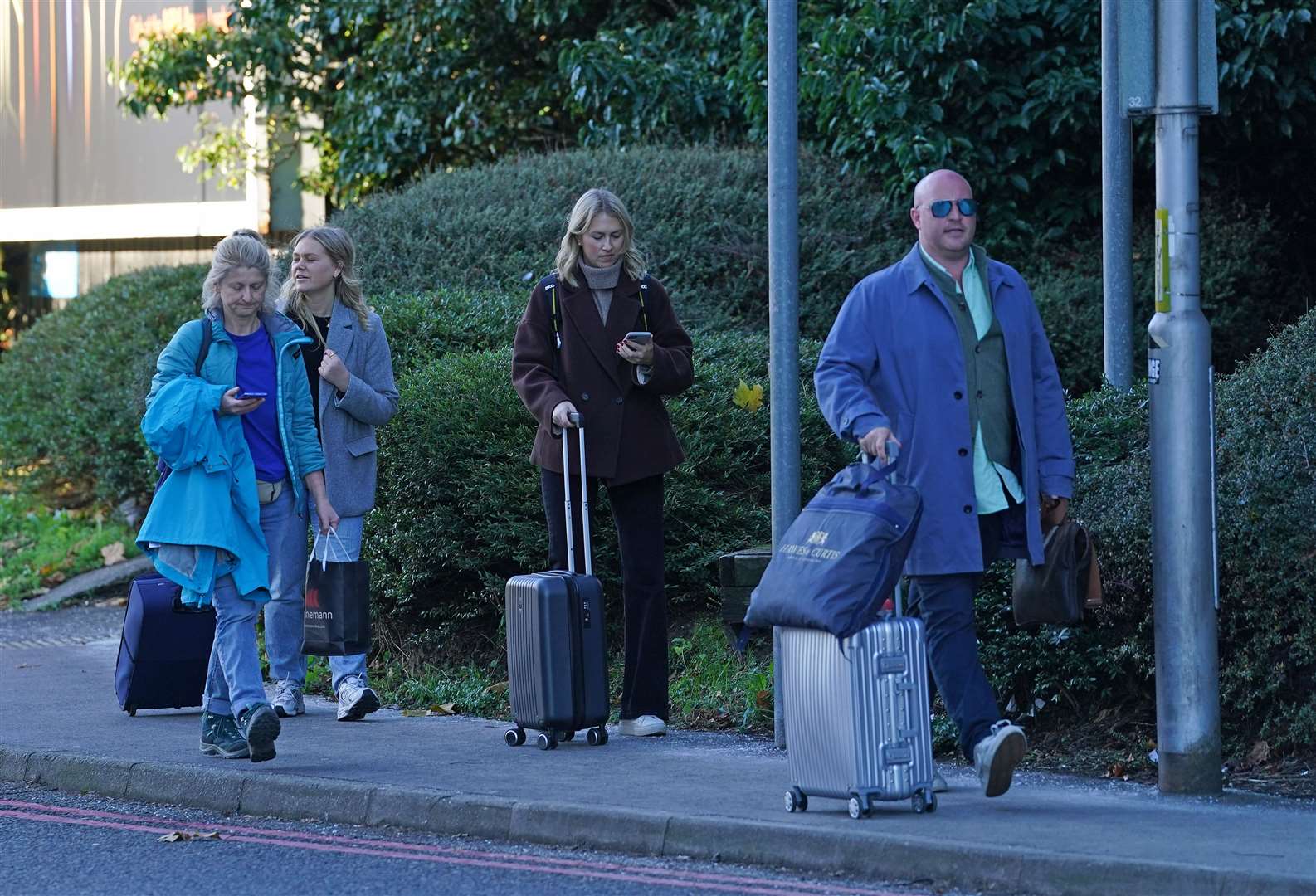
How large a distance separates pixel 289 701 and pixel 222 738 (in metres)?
1.09

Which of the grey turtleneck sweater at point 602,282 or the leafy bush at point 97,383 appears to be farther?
the leafy bush at point 97,383

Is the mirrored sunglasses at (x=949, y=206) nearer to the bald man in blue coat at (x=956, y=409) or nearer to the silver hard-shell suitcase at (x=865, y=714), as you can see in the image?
the bald man in blue coat at (x=956, y=409)

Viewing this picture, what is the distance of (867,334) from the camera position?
223 inches

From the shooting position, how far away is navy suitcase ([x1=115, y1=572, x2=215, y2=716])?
25.0ft

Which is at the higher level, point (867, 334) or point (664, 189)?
point (664, 189)

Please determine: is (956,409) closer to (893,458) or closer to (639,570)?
(893,458)

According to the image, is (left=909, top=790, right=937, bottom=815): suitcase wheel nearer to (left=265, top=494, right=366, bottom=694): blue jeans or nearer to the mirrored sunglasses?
the mirrored sunglasses

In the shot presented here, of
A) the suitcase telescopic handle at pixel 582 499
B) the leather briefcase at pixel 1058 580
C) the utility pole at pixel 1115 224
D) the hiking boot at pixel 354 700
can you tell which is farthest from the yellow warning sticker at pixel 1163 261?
the hiking boot at pixel 354 700

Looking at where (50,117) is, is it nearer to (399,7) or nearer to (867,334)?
(399,7)

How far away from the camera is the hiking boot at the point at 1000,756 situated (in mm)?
5371

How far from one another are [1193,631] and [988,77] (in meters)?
7.10

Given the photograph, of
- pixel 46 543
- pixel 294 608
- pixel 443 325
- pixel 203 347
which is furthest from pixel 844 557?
pixel 46 543

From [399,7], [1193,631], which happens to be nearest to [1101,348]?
[1193,631]

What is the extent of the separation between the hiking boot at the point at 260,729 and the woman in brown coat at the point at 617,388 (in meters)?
1.19
